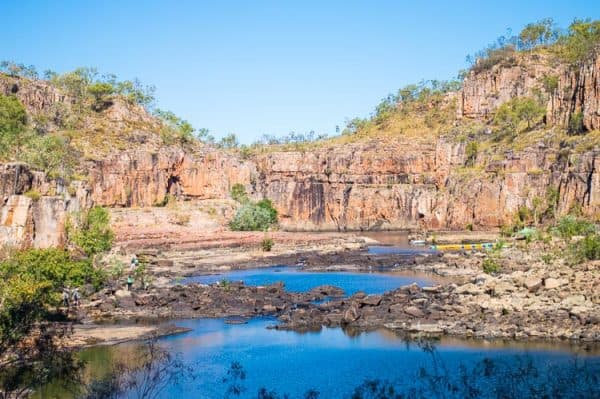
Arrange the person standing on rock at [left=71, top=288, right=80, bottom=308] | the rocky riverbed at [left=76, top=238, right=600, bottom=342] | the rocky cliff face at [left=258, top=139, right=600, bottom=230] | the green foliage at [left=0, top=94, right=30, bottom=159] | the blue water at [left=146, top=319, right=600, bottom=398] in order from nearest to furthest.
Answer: the blue water at [left=146, top=319, right=600, bottom=398], the rocky riverbed at [left=76, top=238, right=600, bottom=342], the person standing on rock at [left=71, top=288, right=80, bottom=308], the green foliage at [left=0, top=94, right=30, bottom=159], the rocky cliff face at [left=258, top=139, right=600, bottom=230]

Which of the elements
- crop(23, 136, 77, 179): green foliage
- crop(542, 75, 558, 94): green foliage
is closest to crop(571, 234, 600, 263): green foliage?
crop(23, 136, 77, 179): green foliage

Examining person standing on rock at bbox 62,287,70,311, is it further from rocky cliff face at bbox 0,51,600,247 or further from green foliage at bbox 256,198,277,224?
green foliage at bbox 256,198,277,224

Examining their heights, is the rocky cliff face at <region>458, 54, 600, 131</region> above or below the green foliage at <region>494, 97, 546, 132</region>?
above

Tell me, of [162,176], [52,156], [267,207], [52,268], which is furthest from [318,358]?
[267,207]

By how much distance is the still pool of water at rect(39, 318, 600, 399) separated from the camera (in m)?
24.7

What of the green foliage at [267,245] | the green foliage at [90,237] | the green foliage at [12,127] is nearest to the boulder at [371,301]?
the green foliage at [90,237]

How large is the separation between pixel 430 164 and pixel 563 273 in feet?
287

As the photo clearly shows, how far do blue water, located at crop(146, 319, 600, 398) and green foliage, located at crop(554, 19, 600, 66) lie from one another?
9944cm

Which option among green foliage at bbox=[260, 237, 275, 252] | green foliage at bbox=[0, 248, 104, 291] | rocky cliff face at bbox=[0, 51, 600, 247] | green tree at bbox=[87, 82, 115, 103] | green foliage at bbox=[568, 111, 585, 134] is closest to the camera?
green foliage at bbox=[0, 248, 104, 291]

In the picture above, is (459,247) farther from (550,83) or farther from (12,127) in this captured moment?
(12,127)

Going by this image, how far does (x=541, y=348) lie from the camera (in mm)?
28422

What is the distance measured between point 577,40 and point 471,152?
111 ft

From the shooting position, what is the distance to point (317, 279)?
5500cm

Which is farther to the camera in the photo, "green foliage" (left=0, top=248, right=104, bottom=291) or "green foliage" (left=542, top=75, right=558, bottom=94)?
"green foliage" (left=542, top=75, right=558, bottom=94)
